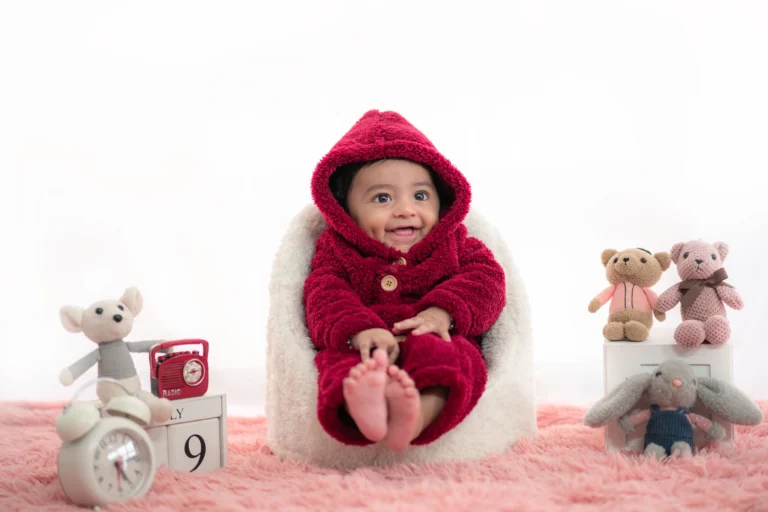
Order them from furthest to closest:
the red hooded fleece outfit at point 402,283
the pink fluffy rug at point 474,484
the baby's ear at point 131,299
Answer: the baby's ear at point 131,299, the red hooded fleece outfit at point 402,283, the pink fluffy rug at point 474,484

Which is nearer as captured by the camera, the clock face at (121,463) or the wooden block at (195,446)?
the clock face at (121,463)

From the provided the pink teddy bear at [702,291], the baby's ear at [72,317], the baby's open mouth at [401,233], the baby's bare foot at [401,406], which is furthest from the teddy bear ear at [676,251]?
A: the baby's ear at [72,317]

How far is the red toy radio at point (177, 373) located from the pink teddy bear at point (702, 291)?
0.97 metres

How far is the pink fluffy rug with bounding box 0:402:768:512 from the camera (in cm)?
129

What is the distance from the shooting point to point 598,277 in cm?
275

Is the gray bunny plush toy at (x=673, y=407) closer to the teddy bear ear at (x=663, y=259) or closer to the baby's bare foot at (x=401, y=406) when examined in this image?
the teddy bear ear at (x=663, y=259)

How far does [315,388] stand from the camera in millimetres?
1632

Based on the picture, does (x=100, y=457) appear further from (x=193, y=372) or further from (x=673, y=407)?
(x=673, y=407)

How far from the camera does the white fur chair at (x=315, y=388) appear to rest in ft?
5.27

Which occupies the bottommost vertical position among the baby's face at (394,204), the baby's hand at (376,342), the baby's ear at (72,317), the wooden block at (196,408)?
the wooden block at (196,408)

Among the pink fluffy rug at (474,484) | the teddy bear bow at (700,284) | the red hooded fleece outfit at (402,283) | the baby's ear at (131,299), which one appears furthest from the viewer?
the teddy bear bow at (700,284)

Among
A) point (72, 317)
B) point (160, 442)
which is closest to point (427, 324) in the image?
point (160, 442)

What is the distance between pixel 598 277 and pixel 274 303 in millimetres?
1354

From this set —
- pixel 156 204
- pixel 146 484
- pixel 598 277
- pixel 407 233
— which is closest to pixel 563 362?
pixel 598 277
